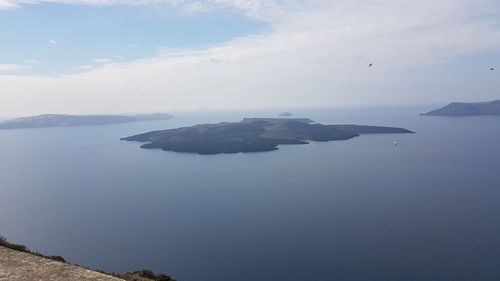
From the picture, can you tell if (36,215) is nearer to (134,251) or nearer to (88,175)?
(134,251)

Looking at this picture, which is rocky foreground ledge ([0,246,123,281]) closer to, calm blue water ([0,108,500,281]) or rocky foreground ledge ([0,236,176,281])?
rocky foreground ledge ([0,236,176,281])

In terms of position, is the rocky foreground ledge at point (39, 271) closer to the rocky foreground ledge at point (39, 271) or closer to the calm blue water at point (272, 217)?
the rocky foreground ledge at point (39, 271)

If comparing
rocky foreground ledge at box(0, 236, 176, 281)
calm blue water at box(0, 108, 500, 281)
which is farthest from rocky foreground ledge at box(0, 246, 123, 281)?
calm blue water at box(0, 108, 500, 281)

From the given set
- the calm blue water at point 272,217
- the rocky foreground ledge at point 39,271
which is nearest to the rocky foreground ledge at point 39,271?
the rocky foreground ledge at point 39,271

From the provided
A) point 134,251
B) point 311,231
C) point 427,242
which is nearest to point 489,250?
point 427,242

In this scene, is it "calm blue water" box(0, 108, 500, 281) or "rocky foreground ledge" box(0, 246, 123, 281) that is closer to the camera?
"rocky foreground ledge" box(0, 246, 123, 281)

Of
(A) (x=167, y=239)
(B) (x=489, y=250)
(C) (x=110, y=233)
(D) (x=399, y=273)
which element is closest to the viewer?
(D) (x=399, y=273)

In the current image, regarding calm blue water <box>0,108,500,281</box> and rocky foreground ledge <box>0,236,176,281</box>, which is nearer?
rocky foreground ledge <box>0,236,176,281</box>

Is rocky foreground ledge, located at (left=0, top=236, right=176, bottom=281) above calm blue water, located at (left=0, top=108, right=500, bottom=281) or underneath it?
above

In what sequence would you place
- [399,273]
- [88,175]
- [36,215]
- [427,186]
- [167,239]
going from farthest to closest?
1. [88,175]
2. [427,186]
3. [36,215]
4. [167,239]
5. [399,273]
